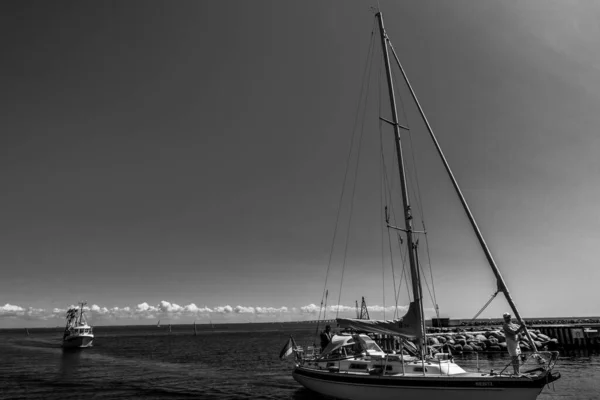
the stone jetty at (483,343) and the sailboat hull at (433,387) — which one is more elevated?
the sailboat hull at (433,387)

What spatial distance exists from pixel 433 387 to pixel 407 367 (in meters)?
1.86

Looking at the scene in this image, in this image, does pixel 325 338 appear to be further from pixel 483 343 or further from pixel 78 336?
pixel 78 336

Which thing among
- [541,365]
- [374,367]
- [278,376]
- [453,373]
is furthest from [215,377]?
[541,365]

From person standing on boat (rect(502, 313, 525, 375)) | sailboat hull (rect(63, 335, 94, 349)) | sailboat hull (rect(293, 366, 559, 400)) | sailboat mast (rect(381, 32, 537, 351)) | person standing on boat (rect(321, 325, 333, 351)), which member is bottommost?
sailboat hull (rect(63, 335, 94, 349))

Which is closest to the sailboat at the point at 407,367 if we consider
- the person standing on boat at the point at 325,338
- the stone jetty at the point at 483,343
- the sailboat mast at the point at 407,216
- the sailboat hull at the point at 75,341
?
the sailboat mast at the point at 407,216

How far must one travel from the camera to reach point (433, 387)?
1551 cm

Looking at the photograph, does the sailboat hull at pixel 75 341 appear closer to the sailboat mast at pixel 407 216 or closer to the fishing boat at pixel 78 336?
the fishing boat at pixel 78 336

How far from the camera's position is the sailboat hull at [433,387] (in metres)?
14.4

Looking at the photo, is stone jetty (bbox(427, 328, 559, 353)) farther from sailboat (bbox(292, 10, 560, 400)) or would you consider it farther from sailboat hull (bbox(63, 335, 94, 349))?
sailboat hull (bbox(63, 335, 94, 349))

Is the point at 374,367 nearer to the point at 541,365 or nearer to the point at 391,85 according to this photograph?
the point at 541,365

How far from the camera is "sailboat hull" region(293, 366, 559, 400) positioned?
1436cm

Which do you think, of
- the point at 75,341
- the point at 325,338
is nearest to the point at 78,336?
the point at 75,341

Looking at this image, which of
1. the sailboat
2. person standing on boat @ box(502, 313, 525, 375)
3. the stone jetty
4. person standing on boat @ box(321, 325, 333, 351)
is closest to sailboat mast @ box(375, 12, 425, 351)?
the sailboat

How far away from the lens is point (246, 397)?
25.2m
